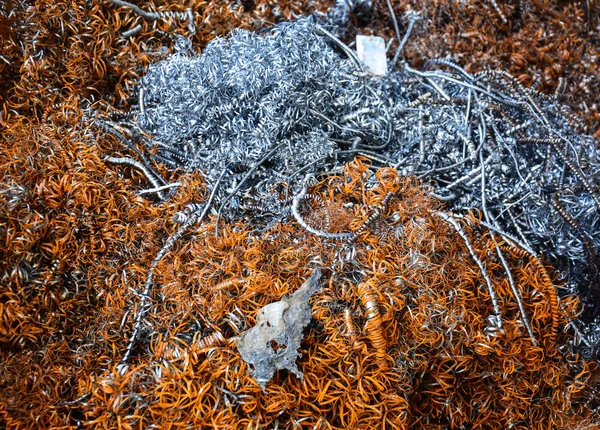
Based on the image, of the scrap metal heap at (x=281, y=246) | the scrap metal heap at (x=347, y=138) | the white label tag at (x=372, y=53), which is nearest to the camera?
the scrap metal heap at (x=281, y=246)

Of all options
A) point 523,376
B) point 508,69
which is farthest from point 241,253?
point 508,69

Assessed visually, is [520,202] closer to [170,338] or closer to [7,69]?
[170,338]

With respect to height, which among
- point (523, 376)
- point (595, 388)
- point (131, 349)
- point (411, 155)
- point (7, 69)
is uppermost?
point (7, 69)

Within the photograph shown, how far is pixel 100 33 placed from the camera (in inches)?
63.7

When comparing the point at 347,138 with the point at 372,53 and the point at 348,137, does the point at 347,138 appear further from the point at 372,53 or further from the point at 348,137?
the point at 372,53

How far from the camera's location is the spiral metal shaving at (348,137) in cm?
153

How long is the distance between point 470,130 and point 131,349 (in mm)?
1221

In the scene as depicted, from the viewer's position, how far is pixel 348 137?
65.2 inches

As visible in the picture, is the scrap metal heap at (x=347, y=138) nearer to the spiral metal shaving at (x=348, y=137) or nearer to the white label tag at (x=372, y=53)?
the spiral metal shaving at (x=348, y=137)

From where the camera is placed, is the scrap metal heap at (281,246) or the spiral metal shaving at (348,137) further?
the spiral metal shaving at (348,137)

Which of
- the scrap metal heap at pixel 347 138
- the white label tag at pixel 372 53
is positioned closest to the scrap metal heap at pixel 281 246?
the scrap metal heap at pixel 347 138

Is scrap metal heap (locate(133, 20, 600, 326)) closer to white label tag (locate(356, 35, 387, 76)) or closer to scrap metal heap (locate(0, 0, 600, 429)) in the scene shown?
scrap metal heap (locate(0, 0, 600, 429))

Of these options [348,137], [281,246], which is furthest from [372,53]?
[281,246]

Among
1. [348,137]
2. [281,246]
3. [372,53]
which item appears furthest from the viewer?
[372,53]
